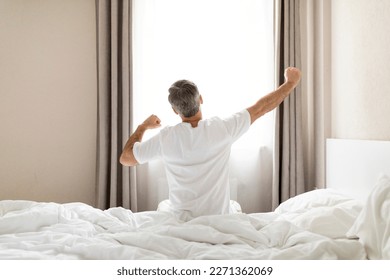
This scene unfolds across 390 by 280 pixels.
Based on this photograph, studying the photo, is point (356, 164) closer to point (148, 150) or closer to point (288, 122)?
point (288, 122)

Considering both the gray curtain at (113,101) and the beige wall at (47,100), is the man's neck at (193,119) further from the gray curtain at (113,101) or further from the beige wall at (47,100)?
the beige wall at (47,100)

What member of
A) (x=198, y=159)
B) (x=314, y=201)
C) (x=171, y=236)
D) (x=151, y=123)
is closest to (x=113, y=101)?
(x=151, y=123)

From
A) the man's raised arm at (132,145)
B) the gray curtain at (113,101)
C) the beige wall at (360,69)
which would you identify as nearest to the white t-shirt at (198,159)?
the man's raised arm at (132,145)

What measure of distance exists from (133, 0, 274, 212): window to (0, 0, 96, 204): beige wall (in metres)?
0.46

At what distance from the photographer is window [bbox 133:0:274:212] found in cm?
326

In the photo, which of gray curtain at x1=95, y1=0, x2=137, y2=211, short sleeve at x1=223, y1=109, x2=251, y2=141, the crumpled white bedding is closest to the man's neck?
short sleeve at x1=223, y1=109, x2=251, y2=141

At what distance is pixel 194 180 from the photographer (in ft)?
5.65

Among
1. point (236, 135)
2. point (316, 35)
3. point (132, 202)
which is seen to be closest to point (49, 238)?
point (236, 135)

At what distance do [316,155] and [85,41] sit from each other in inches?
85.5

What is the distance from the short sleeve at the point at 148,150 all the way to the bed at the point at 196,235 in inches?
10.4

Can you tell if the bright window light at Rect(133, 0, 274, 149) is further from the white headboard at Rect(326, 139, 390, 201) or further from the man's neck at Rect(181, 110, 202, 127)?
the man's neck at Rect(181, 110, 202, 127)

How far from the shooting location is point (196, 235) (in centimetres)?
138

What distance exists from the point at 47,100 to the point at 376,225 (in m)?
2.76

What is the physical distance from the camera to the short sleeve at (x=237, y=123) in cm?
173
